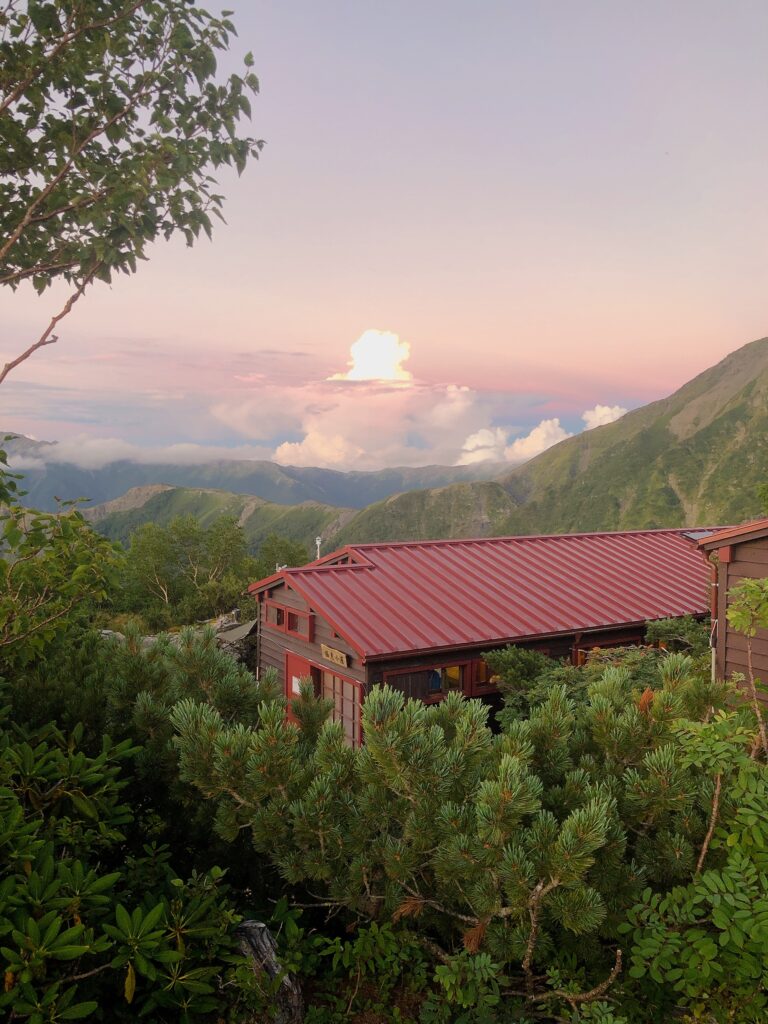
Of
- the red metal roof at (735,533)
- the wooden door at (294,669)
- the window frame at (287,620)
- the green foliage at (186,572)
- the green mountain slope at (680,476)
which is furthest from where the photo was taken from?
the green mountain slope at (680,476)

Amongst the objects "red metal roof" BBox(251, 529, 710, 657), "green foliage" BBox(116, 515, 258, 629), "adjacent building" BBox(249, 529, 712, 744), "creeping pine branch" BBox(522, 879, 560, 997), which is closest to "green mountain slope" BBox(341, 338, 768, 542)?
"green foliage" BBox(116, 515, 258, 629)

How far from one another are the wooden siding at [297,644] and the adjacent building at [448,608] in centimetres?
3

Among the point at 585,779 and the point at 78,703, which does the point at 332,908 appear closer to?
the point at 585,779

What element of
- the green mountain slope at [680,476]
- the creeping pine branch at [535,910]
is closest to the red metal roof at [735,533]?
the creeping pine branch at [535,910]

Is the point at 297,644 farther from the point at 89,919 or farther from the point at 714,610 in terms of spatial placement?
the point at 89,919

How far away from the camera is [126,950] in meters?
3.17

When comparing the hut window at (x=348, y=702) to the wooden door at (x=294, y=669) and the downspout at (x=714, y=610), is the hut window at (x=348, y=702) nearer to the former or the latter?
the wooden door at (x=294, y=669)

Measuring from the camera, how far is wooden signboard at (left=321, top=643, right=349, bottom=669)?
13.6 metres

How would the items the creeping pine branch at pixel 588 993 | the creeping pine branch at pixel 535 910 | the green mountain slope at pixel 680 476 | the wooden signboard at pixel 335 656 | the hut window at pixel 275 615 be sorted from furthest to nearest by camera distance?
the green mountain slope at pixel 680 476, the hut window at pixel 275 615, the wooden signboard at pixel 335 656, the creeping pine branch at pixel 588 993, the creeping pine branch at pixel 535 910

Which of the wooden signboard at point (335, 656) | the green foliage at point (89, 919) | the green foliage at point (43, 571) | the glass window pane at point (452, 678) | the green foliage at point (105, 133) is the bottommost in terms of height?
the glass window pane at point (452, 678)

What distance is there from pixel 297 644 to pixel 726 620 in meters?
9.40

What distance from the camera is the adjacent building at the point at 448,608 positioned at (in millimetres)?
13281

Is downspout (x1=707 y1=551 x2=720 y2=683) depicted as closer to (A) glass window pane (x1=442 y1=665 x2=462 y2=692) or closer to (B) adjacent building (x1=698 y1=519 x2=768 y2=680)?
(B) adjacent building (x1=698 y1=519 x2=768 y2=680)

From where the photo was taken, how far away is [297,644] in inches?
620
